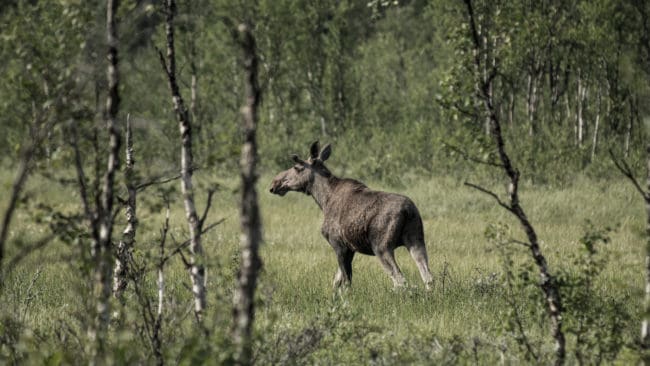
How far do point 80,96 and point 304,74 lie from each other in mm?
28482

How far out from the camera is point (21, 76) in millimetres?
4418

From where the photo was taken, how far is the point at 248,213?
313cm

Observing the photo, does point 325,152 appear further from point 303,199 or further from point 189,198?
point 303,199

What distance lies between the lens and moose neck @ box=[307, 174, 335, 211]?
9.50m

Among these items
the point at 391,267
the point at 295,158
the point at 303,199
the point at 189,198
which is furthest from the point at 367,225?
the point at 303,199

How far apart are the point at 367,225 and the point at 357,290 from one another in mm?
771

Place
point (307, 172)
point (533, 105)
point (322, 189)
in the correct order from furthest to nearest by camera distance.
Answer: point (533, 105) < point (307, 172) < point (322, 189)

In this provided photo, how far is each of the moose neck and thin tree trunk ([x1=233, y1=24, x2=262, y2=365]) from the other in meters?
6.10

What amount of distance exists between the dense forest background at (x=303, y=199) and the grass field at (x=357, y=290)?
0.16ft

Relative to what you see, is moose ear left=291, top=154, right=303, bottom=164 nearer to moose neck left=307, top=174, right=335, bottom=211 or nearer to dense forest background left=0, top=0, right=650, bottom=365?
moose neck left=307, top=174, right=335, bottom=211

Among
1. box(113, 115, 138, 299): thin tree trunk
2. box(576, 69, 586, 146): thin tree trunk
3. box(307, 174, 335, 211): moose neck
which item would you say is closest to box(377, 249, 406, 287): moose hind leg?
box(307, 174, 335, 211): moose neck

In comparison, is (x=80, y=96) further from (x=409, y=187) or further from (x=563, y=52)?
(x=563, y=52)

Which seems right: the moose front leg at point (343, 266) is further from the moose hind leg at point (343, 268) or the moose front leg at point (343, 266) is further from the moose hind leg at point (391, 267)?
the moose hind leg at point (391, 267)

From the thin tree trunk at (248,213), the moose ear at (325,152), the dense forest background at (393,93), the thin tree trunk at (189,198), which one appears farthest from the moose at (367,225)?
the dense forest background at (393,93)
